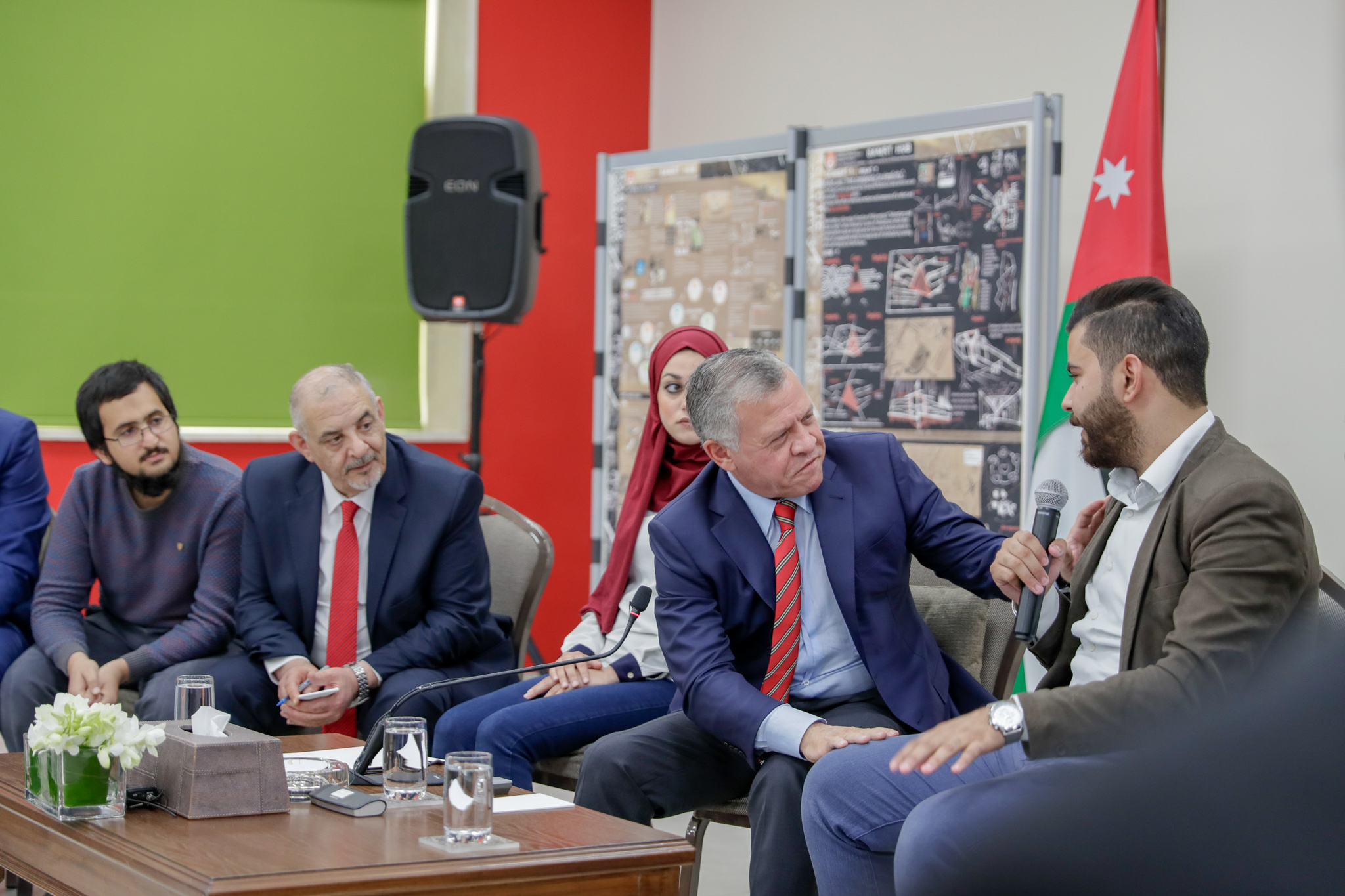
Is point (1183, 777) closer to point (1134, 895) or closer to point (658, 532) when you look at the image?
point (1134, 895)

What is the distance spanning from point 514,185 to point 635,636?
217cm

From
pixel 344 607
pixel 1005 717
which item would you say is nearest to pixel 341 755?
pixel 344 607

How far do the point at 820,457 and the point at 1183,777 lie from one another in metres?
1.34

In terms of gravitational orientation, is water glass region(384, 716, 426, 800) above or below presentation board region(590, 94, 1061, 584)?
below

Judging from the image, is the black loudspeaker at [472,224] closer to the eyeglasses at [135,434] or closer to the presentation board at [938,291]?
the presentation board at [938,291]

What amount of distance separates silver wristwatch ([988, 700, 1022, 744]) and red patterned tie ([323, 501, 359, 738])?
69.5 inches

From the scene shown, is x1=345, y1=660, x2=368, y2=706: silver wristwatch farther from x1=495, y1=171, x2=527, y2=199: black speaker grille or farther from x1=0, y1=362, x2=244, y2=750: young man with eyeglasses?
x1=495, y1=171, x2=527, y2=199: black speaker grille

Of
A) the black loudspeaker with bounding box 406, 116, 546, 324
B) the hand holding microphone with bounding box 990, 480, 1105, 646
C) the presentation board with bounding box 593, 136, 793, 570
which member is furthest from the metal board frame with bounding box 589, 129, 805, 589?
the hand holding microphone with bounding box 990, 480, 1105, 646

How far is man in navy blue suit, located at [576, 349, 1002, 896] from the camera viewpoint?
223cm

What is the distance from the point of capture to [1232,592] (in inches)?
66.3

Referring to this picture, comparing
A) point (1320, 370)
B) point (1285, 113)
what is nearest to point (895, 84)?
point (1285, 113)

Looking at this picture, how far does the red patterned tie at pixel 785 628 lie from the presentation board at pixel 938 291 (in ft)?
6.34

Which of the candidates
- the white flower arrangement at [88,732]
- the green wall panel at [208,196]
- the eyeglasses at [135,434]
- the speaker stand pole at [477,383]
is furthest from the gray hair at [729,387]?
the green wall panel at [208,196]

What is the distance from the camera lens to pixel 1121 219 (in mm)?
3787
